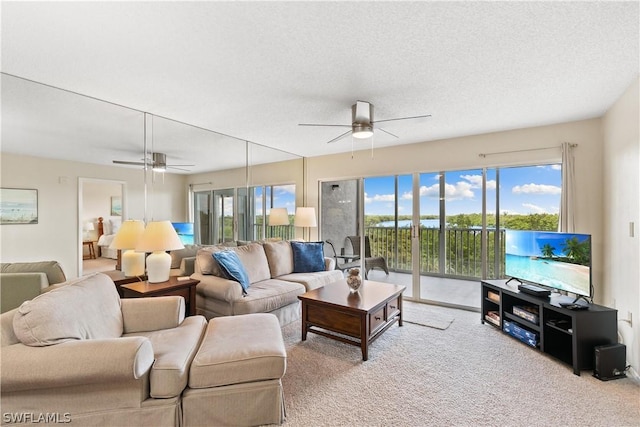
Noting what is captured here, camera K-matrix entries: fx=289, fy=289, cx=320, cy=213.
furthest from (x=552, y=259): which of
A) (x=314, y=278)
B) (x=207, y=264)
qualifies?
(x=207, y=264)

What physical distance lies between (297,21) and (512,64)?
63.8 inches

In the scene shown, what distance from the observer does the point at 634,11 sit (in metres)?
1.57

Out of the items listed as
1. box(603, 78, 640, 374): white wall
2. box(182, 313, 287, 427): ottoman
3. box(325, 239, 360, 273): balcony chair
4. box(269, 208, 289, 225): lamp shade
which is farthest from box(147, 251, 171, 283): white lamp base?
box(603, 78, 640, 374): white wall

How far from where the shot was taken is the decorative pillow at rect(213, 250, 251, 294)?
10.3 ft

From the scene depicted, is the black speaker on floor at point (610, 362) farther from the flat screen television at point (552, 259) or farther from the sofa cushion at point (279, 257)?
the sofa cushion at point (279, 257)

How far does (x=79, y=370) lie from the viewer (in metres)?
1.38

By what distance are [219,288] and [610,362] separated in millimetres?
3412

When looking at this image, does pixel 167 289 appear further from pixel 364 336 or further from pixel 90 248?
pixel 364 336

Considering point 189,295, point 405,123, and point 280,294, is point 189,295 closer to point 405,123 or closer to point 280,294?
point 280,294

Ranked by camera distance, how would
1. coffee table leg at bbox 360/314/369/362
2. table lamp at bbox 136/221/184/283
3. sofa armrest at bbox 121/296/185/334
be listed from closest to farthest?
1. sofa armrest at bbox 121/296/185/334
2. coffee table leg at bbox 360/314/369/362
3. table lamp at bbox 136/221/184/283

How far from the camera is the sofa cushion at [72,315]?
1.45 m

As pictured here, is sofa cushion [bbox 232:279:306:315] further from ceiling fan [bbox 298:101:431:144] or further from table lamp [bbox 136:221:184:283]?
ceiling fan [bbox 298:101:431:144]

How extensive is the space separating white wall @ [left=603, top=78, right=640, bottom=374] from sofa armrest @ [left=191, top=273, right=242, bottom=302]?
3.41 metres

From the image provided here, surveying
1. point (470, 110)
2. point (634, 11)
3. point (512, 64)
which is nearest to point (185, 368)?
point (512, 64)
